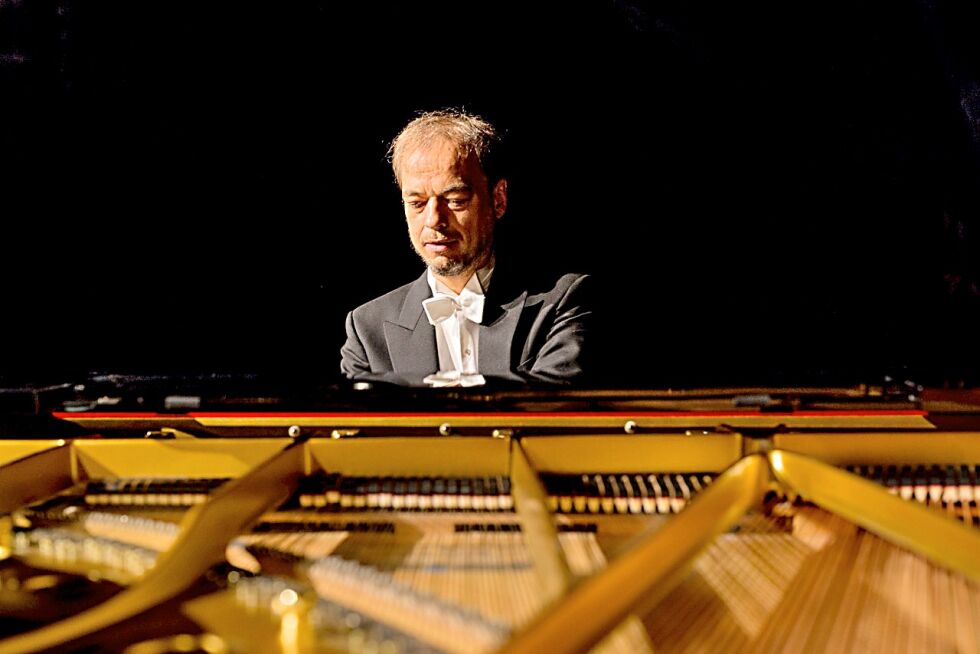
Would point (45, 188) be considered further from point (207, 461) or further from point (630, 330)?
point (630, 330)

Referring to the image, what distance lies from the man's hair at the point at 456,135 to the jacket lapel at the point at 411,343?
62 centimetres

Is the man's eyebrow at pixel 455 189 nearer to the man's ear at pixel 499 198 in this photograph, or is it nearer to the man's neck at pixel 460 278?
the man's ear at pixel 499 198

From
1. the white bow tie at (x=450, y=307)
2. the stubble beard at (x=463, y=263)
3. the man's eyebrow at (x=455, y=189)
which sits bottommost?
the white bow tie at (x=450, y=307)

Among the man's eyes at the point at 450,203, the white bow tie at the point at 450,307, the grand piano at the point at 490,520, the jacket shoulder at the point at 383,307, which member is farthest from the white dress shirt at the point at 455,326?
the grand piano at the point at 490,520

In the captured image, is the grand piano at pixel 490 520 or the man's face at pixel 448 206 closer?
the grand piano at pixel 490 520

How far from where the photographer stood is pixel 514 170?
2432 mm

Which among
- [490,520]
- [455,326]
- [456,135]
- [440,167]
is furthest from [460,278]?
[490,520]

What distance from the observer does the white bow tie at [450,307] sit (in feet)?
8.04

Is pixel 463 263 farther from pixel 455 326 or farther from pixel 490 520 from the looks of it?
pixel 490 520

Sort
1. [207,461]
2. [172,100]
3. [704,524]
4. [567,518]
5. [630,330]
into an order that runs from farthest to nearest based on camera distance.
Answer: [630,330], [172,100], [207,461], [567,518], [704,524]

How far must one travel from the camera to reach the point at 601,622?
892mm

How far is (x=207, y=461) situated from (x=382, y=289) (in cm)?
95

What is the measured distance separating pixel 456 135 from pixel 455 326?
0.75m

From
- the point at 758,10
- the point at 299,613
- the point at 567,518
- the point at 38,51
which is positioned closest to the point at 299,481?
the point at 299,613
